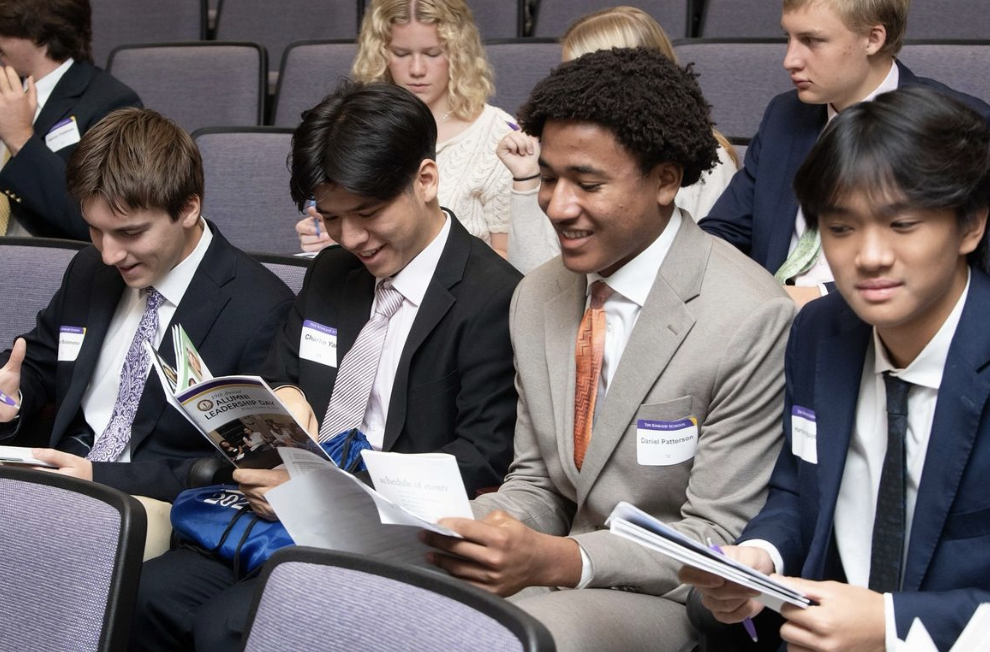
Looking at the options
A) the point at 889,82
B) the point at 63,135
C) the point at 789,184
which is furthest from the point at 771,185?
the point at 63,135

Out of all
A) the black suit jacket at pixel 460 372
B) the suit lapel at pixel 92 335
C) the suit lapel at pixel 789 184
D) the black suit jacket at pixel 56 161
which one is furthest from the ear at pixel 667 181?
the black suit jacket at pixel 56 161

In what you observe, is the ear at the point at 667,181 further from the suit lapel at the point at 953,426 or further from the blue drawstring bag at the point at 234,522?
the blue drawstring bag at the point at 234,522

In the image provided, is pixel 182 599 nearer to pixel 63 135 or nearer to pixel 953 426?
pixel 953 426

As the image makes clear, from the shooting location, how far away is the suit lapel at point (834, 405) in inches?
61.8

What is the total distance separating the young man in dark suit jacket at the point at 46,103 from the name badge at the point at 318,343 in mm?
1229

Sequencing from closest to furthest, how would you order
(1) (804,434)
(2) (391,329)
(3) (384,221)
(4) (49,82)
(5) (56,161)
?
(1) (804,434) → (3) (384,221) → (2) (391,329) → (5) (56,161) → (4) (49,82)

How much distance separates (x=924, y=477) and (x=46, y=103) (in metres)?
2.95

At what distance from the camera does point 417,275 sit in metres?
2.21

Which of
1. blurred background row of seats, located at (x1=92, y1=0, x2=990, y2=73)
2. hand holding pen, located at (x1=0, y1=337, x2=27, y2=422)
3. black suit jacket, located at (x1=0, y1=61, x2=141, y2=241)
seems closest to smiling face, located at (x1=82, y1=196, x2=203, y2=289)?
hand holding pen, located at (x1=0, y1=337, x2=27, y2=422)

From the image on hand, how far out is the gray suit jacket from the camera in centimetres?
175

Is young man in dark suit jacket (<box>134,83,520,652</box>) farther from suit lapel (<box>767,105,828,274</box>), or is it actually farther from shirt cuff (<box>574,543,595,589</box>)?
suit lapel (<box>767,105,828,274</box>)

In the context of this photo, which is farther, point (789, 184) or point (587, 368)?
point (789, 184)

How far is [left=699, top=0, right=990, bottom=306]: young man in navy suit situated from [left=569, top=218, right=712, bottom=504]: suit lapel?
0.69m

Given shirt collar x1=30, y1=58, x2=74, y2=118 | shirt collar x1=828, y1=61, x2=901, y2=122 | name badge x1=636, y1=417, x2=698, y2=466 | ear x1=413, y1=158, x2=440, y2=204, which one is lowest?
name badge x1=636, y1=417, x2=698, y2=466
